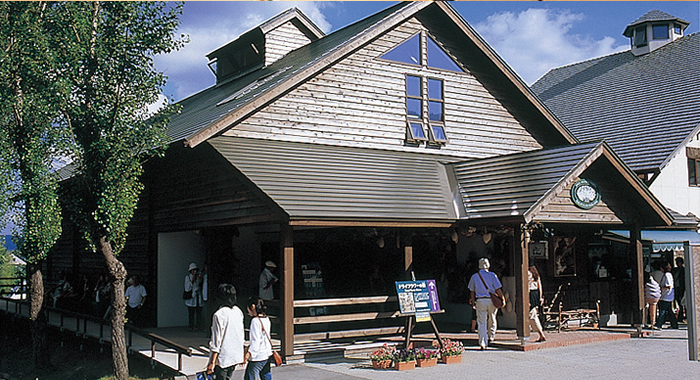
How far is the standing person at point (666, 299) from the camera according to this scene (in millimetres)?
17297

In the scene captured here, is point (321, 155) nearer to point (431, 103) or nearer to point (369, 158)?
point (369, 158)

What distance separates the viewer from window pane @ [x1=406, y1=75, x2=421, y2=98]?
18.1 metres

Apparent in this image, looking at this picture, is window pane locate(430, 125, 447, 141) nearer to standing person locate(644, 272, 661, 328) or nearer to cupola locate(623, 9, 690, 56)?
standing person locate(644, 272, 661, 328)

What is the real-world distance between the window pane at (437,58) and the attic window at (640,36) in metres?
16.5

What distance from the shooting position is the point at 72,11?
12.6 metres

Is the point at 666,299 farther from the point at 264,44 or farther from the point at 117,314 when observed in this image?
the point at 264,44

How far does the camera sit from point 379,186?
14906 mm

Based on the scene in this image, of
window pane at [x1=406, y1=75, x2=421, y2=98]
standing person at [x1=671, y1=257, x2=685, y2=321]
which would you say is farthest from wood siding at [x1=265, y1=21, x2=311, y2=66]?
standing person at [x1=671, y1=257, x2=685, y2=321]

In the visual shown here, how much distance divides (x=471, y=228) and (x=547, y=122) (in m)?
6.90

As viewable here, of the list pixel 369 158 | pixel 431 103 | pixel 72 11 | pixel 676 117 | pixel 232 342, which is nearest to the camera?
pixel 232 342

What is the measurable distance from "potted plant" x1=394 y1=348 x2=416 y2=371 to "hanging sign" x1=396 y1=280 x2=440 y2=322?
81cm

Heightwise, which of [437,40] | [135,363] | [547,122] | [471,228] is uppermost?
[437,40]

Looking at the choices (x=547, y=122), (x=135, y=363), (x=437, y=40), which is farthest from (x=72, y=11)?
(x=547, y=122)

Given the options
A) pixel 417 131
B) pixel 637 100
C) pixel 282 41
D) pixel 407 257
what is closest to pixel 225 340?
pixel 407 257
